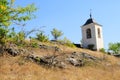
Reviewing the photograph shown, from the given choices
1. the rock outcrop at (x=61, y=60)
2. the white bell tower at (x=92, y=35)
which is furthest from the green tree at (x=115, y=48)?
the rock outcrop at (x=61, y=60)

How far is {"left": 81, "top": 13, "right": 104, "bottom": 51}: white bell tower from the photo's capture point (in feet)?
171

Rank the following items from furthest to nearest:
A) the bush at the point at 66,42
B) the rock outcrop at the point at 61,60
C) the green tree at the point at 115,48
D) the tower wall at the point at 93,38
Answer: the green tree at the point at 115,48, the tower wall at the point at 93,38, the bush at the point at 66,42, the rock outcrop at the point at 61,60

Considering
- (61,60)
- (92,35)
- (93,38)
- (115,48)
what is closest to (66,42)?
(61,60)

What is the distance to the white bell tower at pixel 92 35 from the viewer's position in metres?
52.0

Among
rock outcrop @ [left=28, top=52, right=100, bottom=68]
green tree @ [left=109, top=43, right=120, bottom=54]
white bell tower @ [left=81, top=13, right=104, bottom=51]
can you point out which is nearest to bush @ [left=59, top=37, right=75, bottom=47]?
rock outcrop @ [left=28, top=52, right=100, bottom=68]

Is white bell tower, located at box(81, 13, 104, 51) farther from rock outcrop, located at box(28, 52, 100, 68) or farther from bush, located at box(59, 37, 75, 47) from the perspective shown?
rock outcrop, located at box(28, 52, 100, 68)

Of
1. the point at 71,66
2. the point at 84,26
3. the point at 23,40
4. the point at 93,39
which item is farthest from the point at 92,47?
the point at 23,40

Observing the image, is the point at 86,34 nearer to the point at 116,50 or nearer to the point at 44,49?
the point at 116,50

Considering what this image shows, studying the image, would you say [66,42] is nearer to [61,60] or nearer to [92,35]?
[61,60]

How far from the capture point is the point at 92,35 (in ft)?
173

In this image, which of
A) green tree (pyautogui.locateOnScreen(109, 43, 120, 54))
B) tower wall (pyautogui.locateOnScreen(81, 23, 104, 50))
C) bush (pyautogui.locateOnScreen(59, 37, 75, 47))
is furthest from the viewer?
green tree (pyautogui.locateOnScreen(109, 43, 120, 54))

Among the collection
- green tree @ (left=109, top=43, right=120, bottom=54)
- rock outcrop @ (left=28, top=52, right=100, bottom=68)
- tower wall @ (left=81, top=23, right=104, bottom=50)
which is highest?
tower wall @ (left=81, top=23, right=104, bottom=50)

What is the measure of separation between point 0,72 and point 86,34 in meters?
40.7

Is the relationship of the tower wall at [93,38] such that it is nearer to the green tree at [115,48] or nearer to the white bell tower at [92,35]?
the white bell tower at [92,35]
